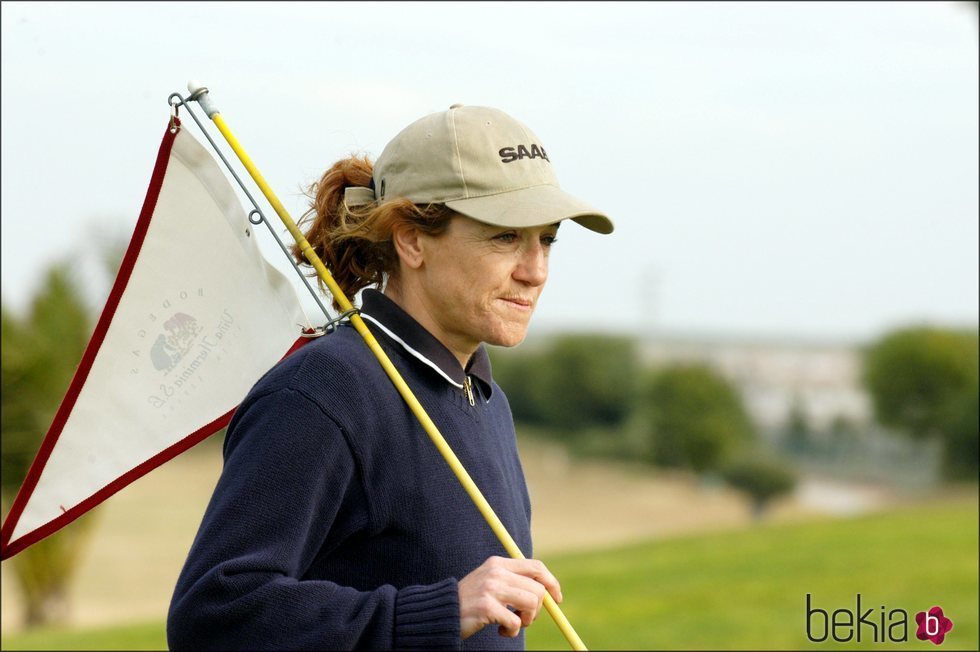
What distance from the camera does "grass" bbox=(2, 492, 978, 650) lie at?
770 centimetres

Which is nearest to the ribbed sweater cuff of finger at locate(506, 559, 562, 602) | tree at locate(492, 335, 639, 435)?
finger at locate(506, 559, 562, 602)

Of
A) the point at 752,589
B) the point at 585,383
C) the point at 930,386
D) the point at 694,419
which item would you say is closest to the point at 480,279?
the point at 752,589

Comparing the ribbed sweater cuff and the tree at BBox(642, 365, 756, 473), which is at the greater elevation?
→ the ribbed sweater cuff

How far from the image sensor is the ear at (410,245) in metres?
2.43

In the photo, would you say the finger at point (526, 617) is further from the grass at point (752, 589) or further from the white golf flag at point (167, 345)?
the grass at point (752, 589)

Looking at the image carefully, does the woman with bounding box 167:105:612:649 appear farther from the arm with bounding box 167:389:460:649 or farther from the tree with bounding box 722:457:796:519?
the tree with bounding box 722:457:796:519

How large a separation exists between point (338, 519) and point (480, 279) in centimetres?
53

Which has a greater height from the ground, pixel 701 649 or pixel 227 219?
pixel 227 219

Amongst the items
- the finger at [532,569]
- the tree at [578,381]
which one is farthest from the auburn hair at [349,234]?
the tree at [578,381]

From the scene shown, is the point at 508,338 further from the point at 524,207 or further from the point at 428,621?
the point at 428,621

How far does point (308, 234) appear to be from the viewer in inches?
105

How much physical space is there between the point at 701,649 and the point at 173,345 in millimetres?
5417

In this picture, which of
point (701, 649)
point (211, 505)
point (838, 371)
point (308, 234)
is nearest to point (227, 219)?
point (308, 234)

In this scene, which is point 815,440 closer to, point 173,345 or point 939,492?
point 939,492
